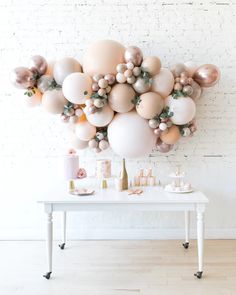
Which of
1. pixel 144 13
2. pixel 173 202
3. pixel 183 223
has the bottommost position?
pixel 183 223

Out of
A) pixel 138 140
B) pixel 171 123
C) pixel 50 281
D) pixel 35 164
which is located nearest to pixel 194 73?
pixel 171 123

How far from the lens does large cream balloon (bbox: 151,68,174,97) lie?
214 centimetres

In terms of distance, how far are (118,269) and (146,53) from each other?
65.8 inches

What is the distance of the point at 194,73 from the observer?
7.54 feet

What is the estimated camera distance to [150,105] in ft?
6.89

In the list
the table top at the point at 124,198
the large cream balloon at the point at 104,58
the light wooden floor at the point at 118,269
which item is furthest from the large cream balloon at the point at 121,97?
the light wooden floor at the point at 118,269

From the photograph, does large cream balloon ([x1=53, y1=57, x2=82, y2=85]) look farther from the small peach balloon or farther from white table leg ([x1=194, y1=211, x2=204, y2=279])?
white table leg ([x1=194, y1=211, x2=204, y2=279])

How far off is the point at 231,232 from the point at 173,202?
1.01 meters

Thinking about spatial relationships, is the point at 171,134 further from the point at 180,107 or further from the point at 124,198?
the point at 124,198

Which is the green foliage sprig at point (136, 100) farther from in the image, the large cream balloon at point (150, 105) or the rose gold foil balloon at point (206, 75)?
the rose gold foil balloon at point (206, 75)

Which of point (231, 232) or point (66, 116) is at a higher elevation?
point (66, 116)

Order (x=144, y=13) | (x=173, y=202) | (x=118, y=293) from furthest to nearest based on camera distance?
1. (x=144, y=13)
2. (x=173, y=202)
3. (x=118, y=293)

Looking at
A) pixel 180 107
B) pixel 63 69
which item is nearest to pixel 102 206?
pixel 180 107

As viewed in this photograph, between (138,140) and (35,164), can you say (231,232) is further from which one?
(35,164)
